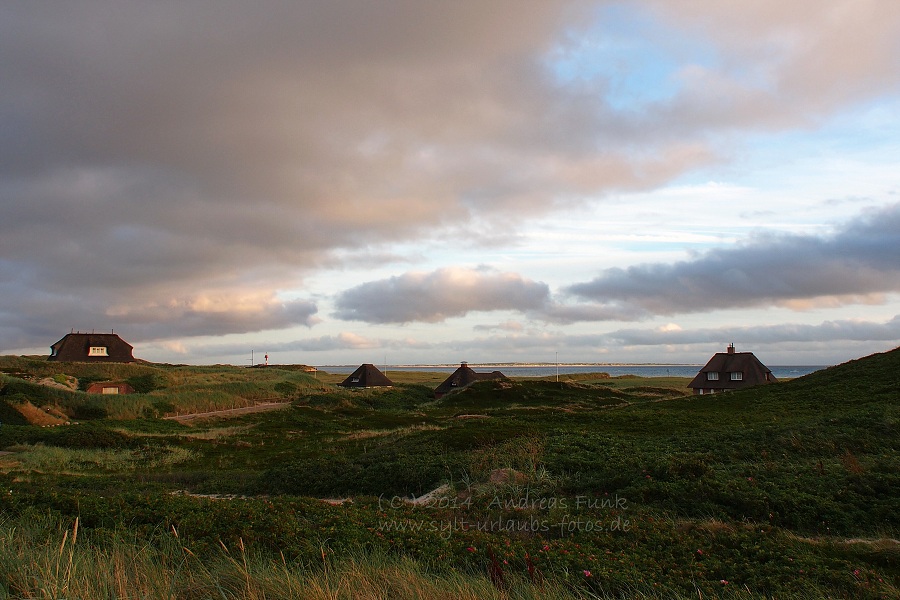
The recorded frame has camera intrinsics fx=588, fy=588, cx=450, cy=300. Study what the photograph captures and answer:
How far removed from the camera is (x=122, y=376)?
70.7 meters

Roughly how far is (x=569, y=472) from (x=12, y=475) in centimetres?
1952

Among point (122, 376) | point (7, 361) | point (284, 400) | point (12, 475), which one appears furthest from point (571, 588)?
point (7, 361)

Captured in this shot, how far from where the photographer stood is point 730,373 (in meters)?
69.9

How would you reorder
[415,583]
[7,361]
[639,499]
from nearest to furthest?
[415,583], [639,499], [7,361]

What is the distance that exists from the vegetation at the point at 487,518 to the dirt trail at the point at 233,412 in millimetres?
21391

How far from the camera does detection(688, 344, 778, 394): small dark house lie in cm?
6862

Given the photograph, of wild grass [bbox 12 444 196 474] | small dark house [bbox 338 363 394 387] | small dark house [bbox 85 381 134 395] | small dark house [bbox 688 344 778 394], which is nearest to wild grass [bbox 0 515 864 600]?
wild grass [bbox 12 444 196 474]

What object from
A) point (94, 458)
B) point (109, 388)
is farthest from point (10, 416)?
point (109, 388)

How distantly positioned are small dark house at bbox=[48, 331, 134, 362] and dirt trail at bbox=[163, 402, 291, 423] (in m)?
37.2

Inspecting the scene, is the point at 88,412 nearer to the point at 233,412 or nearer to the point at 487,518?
the point at 233,412

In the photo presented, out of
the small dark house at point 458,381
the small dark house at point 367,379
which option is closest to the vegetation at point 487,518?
the small dark house at point 458,381

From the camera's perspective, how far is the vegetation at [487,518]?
6645 millimetres

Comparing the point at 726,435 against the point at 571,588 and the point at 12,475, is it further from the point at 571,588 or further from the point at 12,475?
the point at 12,475

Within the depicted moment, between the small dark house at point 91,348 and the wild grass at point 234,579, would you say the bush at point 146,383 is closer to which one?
the small dark house at point 91,348
